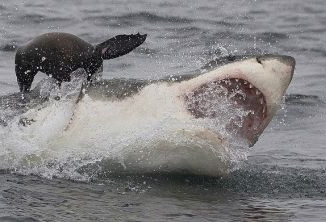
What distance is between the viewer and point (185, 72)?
503 centimetres

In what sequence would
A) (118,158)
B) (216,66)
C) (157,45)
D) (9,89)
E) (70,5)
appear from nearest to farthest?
(216,66) < (118,158) < (9,89) < (157,45) < (70,5)

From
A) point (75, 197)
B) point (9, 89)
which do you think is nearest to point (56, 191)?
point (75, 197)

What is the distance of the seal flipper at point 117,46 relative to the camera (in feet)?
17.0

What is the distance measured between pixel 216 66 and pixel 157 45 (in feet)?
24.8

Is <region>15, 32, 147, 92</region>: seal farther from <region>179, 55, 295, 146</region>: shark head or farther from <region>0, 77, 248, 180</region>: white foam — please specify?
<region>179, 55, 295, 146</region>: shark head

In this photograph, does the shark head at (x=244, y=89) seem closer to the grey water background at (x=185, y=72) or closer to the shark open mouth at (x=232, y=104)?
the shark open mouth at (x=232, y=104)

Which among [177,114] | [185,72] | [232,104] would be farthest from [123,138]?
[232,104]

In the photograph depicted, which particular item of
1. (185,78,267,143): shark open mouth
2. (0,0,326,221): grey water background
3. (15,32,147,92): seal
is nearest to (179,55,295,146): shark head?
(185,78,267,143): shark open mouth

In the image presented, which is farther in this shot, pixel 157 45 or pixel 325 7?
pixel 325 7

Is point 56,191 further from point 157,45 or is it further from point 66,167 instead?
point 157,45

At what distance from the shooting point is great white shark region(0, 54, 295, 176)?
4688mm

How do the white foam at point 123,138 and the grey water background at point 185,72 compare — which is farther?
the white foam at point 123,138

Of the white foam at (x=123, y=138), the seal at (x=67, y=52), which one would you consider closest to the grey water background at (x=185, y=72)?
the white foam at (x=123, y=138)

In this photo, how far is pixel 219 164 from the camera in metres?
4.99
